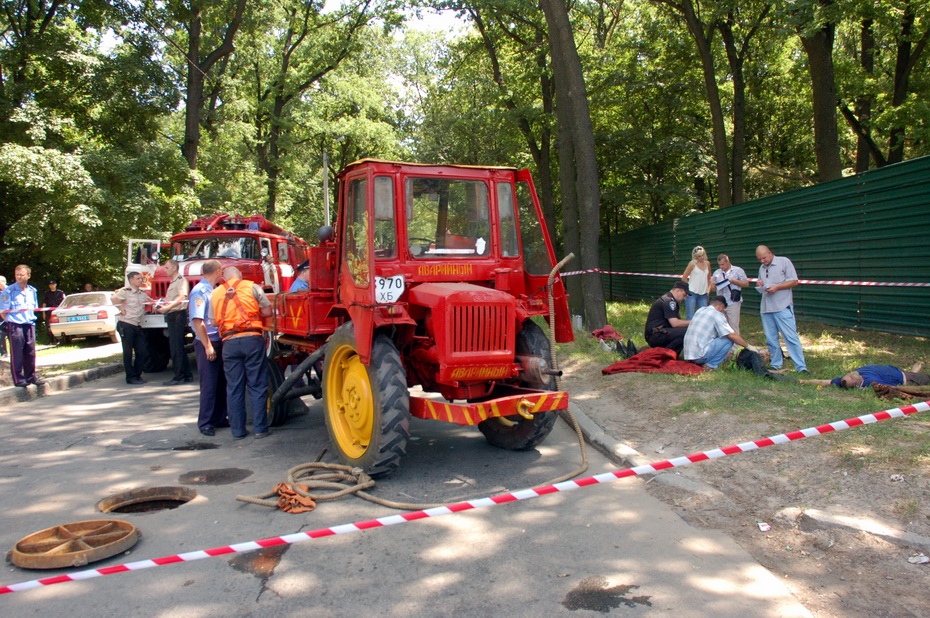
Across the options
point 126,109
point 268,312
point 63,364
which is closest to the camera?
point 268,312

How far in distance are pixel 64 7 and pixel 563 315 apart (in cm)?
2245

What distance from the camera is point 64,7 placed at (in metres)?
22.1

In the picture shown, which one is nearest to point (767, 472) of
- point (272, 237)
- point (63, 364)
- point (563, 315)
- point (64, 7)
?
point (563, 315)

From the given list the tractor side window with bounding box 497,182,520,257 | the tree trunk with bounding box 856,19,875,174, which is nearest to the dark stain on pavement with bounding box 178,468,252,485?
the tractor side window with bounding box 497,182,520,257

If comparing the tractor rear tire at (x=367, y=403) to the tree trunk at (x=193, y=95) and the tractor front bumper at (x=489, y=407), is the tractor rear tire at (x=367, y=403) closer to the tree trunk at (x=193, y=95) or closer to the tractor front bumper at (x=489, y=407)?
the tractor front bumper at (x=489, y=407)

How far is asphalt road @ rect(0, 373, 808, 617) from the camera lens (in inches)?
145

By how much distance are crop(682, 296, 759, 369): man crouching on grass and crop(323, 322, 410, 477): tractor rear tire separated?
4978 mm

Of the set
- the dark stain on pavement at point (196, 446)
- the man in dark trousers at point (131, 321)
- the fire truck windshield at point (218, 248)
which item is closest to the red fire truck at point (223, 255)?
the fire truck windshield at point (218, 248)

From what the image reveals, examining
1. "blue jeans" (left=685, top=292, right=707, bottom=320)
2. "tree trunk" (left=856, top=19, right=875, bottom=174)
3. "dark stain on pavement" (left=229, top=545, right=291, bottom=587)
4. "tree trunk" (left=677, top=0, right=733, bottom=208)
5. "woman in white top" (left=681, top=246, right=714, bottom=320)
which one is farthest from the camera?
"tree trunk" (left=856, top=19, right=875, bottom=174)

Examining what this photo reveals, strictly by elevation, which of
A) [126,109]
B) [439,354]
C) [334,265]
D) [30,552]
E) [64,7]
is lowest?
[30,552]

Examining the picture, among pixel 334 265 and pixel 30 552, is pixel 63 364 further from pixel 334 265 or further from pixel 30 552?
pixel 30 552

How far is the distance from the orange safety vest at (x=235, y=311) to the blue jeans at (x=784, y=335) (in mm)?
6564

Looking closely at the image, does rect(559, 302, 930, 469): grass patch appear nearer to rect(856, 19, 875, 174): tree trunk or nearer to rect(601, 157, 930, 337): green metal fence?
rect(601, 157, 930, 337): green metal fence

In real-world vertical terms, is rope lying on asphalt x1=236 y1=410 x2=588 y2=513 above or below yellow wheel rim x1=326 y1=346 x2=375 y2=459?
below
